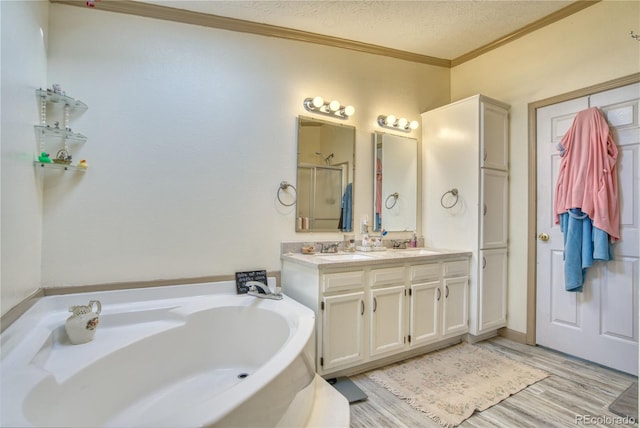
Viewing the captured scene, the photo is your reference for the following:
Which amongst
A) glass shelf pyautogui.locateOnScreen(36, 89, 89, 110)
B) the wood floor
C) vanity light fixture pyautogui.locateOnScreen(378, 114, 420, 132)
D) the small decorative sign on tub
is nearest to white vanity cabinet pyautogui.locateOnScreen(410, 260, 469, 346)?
the wood floor

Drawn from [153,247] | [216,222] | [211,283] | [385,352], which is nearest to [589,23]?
[385,352]

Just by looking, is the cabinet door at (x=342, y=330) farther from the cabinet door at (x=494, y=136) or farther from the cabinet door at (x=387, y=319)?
the cabinet door at (x=494, y=136)

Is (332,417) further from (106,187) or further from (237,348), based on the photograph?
(106,187)

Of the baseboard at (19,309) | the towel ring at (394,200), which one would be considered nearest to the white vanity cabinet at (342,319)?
the towel ring at (394,200)

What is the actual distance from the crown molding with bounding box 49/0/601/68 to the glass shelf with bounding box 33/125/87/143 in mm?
831

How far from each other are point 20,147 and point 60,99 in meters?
0.46

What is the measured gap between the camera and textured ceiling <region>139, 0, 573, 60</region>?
7.54ft

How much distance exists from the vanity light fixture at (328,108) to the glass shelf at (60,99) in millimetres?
1571

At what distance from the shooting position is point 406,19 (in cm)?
255

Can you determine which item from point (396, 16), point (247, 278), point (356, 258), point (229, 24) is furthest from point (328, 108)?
point (247, 278)

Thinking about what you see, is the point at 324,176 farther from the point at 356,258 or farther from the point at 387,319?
the point at 387,319

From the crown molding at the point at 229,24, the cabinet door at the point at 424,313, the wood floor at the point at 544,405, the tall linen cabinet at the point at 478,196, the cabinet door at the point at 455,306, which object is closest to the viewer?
the wood floor at the point at 544,405

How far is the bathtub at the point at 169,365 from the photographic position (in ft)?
3.56

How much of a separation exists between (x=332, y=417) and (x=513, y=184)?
256 cm
